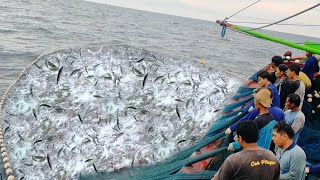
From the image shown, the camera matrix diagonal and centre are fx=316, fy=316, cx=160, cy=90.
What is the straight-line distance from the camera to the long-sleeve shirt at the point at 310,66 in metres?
7.02

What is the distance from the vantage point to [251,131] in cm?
333

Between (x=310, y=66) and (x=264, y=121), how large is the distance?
10.9 ft

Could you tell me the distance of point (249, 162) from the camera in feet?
10.7

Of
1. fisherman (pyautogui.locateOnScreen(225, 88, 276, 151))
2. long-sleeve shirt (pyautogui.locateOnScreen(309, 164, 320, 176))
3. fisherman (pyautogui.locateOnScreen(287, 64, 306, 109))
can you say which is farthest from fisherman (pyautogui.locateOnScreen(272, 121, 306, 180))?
fisherman (pyautogui.locateOnScreen(287, 64, 306, 109))

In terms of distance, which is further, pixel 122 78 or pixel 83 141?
pixel 122 78

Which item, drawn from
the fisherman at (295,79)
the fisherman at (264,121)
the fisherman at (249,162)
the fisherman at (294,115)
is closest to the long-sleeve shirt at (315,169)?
the fisherman at (294,115)

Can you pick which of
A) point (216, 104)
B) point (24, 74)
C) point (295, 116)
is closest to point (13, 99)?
point (24, 74)

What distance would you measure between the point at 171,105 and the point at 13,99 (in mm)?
4868

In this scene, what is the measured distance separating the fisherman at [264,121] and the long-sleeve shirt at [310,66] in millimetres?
3043

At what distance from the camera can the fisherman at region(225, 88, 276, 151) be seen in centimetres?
440

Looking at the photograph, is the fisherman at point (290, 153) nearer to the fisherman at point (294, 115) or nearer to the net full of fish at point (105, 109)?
the fisherman at point (294, 115)

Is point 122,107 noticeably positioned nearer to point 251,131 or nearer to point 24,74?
point 24,74

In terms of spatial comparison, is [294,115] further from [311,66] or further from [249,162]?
[311,66]

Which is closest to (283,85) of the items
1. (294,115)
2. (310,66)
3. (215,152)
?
(294,115)
